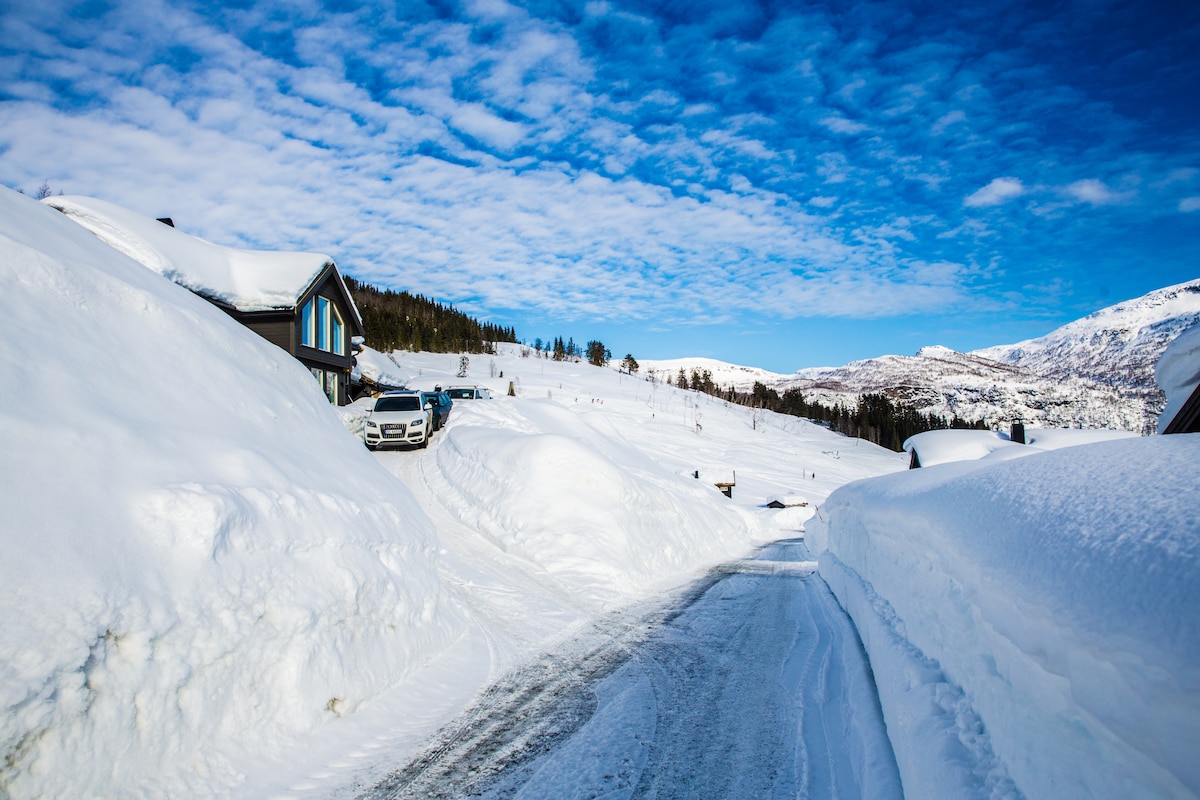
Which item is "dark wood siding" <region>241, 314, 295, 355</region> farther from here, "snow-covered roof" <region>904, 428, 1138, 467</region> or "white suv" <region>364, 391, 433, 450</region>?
"snow-covered roof" <region>904, 428, 1138, 467</region>

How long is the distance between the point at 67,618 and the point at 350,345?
28.0 meters

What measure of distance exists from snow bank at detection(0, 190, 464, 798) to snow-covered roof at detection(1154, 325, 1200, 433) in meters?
13.7

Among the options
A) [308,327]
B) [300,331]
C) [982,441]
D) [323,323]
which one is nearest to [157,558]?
[300,331]

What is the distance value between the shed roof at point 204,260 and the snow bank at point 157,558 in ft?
51.3

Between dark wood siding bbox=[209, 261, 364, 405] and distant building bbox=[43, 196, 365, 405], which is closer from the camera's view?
distant building bbox=[43, 196, 365, 405]

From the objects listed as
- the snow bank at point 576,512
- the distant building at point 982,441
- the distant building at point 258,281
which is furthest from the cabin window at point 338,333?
the distant building at point 982,441

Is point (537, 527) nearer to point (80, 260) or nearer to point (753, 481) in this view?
point (80, 260)

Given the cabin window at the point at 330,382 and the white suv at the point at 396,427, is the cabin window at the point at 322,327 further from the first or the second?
the white suv at the point at 396,427

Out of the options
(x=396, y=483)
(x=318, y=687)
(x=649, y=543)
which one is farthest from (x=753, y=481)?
(x=318, y=687)

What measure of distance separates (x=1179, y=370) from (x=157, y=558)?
15866mm

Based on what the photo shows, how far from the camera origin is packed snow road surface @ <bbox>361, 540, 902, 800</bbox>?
12.7 ft

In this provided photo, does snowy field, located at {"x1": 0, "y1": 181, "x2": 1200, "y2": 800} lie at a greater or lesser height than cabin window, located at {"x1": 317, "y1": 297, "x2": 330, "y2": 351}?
lesser

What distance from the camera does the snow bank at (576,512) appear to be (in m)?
10.3

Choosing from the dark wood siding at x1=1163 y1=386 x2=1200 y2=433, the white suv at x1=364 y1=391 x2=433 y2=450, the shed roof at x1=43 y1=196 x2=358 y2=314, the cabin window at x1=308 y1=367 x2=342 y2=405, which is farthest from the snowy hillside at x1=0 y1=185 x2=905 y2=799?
the cabin window at x1=308 y1=367 x2=342 y2=405
